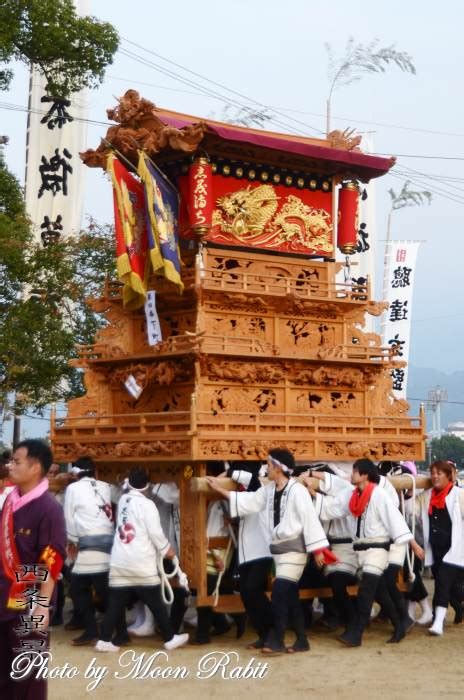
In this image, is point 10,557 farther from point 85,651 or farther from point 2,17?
point 2,17

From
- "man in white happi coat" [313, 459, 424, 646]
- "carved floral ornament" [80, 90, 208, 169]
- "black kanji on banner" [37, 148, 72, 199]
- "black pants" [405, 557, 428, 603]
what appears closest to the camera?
"man in white happi coat" [313, 459, 424, 646]

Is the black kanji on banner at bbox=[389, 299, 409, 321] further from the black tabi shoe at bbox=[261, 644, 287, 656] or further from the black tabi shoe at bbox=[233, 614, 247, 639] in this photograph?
the black tabi shoe at bbox=[261, 644, 287, 656]

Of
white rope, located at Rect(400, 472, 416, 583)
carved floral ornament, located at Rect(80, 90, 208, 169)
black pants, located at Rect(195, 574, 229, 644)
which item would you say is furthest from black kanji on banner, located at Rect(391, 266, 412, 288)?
black pants, located at Rect(195, 574, 229, 644)

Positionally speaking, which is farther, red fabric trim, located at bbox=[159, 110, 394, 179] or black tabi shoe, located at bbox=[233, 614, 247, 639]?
red fabric trim, located at bbox=[159, 110, 394, 179]

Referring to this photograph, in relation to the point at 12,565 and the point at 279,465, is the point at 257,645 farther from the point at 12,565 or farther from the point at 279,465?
the point at 12,565

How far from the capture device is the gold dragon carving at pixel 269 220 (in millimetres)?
13742

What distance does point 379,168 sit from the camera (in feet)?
47.3

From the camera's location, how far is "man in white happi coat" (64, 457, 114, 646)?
1105 cm

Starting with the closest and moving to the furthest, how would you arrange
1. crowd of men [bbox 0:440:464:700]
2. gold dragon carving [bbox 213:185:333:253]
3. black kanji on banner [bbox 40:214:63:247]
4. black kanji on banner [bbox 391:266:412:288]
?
crowd of men [bbox 0:440:464:700]
gold dragon carving [bbox 213:185:333:253]
black kanji on banner [bbox 40:214:63:247]
black kanji on banner [bbox 391:266:412:288]

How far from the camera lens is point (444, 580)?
11.4m

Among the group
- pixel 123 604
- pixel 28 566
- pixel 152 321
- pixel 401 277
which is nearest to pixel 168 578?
pixel 123 604

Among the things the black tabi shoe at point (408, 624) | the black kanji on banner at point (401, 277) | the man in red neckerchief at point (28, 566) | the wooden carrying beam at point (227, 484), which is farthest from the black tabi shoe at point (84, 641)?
the black kanji on banner at point (401, 277)

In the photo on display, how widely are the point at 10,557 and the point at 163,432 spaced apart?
541 cm

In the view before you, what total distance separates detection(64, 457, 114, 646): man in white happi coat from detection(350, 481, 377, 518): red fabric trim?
2.63 metres
